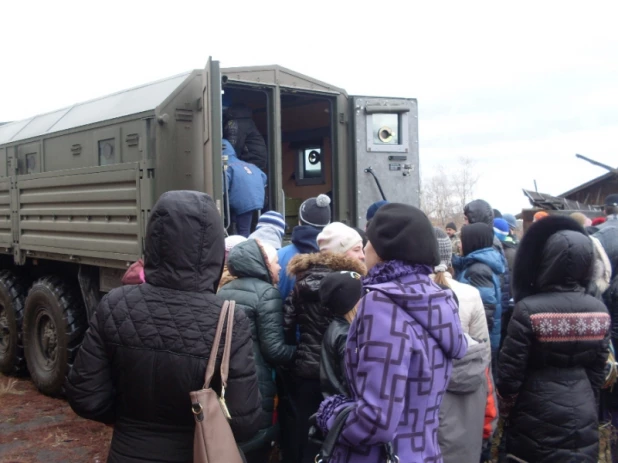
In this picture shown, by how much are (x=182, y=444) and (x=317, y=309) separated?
1439 mm

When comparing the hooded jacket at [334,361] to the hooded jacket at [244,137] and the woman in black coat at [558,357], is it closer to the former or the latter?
the woman in black coat at [558,357]

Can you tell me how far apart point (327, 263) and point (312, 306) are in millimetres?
245

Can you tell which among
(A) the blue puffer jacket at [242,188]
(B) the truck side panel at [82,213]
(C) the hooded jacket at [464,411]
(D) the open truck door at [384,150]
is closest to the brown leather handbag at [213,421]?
(C) the hooded jacket at [464,411]

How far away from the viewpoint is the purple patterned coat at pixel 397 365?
221 cm

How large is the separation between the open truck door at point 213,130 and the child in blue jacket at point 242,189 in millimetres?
674

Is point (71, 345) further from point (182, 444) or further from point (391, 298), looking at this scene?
point (391, 298)

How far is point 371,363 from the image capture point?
2223mm

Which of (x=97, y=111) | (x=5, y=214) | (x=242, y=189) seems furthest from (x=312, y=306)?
(x=5, y=214)

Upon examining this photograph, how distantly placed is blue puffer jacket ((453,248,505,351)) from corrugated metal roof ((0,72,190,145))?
2706 millimetres

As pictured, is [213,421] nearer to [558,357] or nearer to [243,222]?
[558,357]

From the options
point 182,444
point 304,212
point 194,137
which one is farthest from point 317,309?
point 194,137

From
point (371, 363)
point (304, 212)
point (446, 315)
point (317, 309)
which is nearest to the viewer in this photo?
point (371, 363)

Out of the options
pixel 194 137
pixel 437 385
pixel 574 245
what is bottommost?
pixel 437 385

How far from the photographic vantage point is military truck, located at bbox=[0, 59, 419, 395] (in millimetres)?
5125
